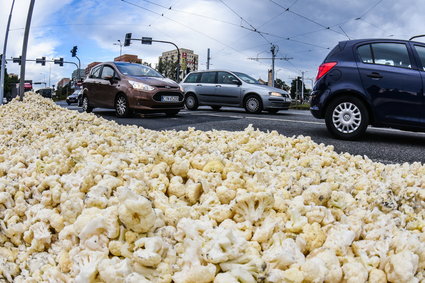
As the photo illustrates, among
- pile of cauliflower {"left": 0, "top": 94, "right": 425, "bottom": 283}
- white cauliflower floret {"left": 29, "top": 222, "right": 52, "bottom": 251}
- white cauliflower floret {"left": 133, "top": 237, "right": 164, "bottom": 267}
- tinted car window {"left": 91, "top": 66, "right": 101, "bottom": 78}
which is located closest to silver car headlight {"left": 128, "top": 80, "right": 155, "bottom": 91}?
tinted car window {"left": 91, "top": 66, "right": 101, "bottom": 78}

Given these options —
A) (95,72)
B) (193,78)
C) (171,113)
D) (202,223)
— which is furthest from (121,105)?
(202,223)

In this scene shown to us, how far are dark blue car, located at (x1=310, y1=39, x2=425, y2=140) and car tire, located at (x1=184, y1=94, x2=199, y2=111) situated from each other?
25.7 feet

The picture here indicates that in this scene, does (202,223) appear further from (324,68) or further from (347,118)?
(324,68)

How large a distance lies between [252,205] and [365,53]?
511 centimetres

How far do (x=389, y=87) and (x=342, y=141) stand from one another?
106 cm

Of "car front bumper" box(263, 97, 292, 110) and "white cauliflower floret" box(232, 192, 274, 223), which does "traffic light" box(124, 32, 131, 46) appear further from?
"white cauliflower floret" box(232, 192, 274, 223)

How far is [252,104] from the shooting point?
1214 centimetres

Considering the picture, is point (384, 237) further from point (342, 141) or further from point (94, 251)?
point (342, 141)

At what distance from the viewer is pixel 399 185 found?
2031 mm

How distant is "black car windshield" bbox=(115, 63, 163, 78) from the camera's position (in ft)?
32.8

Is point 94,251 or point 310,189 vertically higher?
point 310,189

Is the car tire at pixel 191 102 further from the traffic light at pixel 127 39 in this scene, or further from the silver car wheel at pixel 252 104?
the traffic light at pixel 127 39

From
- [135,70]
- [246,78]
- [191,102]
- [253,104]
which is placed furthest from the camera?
[191,102]

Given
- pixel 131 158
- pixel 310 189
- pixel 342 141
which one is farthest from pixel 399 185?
pixel 342 141
